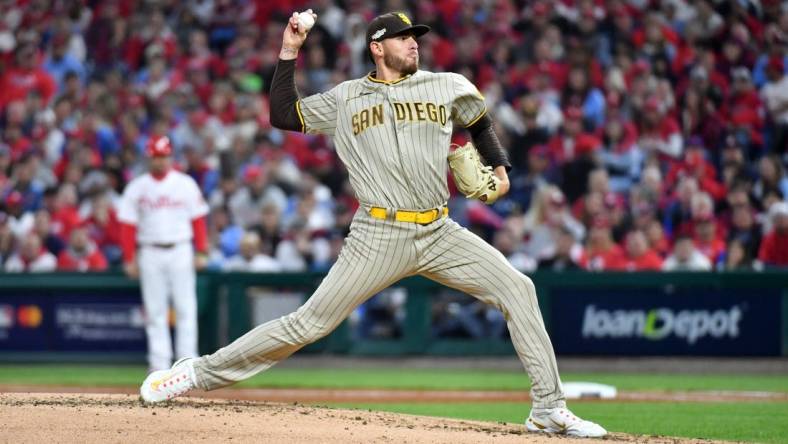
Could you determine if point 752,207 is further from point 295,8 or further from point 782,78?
point 295,8

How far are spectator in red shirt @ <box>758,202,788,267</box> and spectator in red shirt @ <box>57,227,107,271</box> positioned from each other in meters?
7.17

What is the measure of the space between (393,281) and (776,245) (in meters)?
7.93

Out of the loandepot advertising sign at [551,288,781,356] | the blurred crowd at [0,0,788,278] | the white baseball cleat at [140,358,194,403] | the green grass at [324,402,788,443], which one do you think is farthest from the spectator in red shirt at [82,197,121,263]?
the white baseball cleat at [140,358,194,403]

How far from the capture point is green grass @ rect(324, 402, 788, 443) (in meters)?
7.20

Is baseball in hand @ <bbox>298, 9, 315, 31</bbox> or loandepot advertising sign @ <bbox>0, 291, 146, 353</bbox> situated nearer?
baseball in hand @ <bbox>298, 9, 315, 31</bbox>

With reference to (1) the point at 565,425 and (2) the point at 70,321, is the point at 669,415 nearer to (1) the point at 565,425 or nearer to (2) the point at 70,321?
(1) the point at 565,425

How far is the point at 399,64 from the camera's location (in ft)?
19.9

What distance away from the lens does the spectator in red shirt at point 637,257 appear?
12.8m

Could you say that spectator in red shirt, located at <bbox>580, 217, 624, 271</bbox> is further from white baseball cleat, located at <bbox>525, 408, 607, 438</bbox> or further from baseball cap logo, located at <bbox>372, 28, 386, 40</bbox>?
baseball cap logo, located at <bbox>372, 28, 386, 40</bbox>

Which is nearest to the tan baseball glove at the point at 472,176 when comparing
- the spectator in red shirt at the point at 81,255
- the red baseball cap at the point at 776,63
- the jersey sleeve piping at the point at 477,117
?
the jersey sleeve piping at the point at 477,117

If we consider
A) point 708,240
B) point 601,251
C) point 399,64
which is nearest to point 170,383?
point 399,64

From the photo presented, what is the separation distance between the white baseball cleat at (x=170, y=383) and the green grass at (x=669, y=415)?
7.71 feet

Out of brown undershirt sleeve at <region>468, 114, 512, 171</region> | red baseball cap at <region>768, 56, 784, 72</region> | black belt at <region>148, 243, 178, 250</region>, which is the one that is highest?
red baseball cap at <region>768, 56, 784, 72</region>

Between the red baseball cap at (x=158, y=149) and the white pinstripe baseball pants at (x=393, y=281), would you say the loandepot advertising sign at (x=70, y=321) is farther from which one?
the white pinstripe baseball pants at (x=393, y=281)
